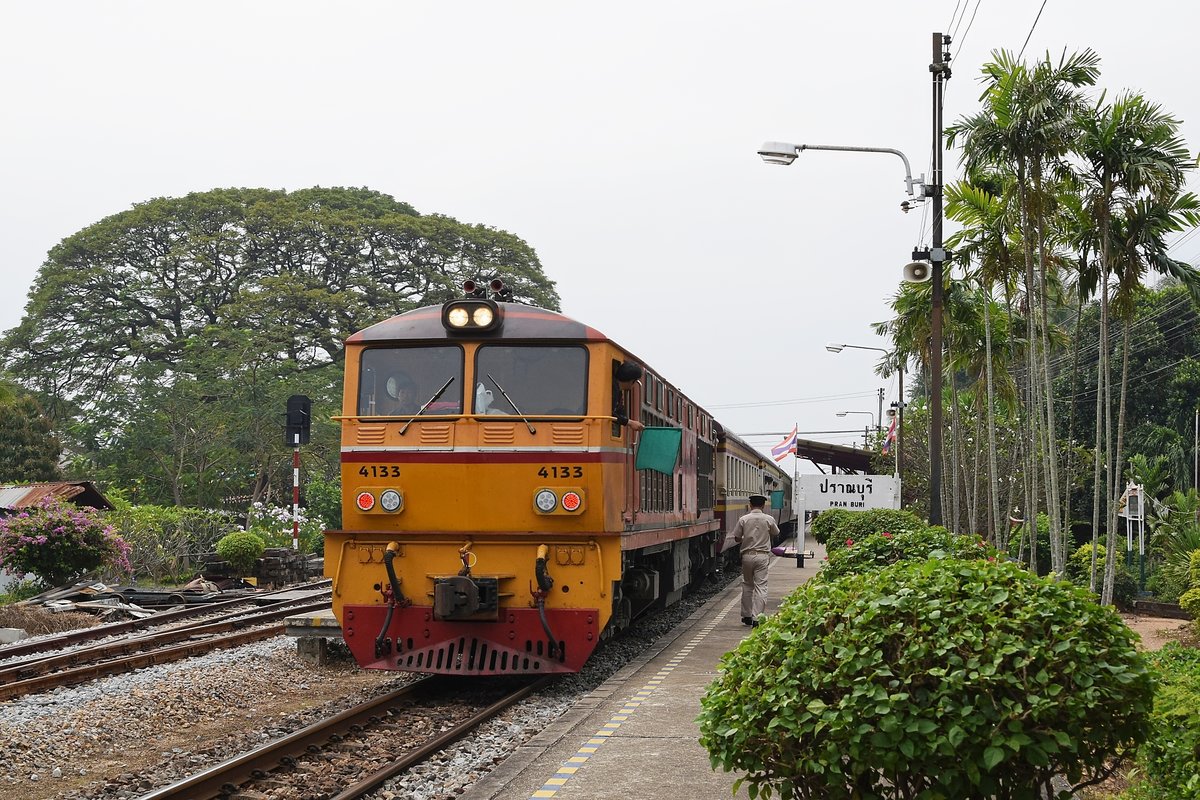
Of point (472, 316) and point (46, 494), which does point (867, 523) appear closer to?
point (472, 316)

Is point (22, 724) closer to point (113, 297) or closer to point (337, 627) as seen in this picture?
point (337, 627)

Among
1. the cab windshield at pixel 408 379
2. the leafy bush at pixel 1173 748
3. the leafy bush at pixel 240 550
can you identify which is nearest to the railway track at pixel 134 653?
the cab windshield at pixel 408 379

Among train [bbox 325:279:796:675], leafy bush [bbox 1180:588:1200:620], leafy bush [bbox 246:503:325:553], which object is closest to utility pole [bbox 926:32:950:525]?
leafy bush [bbox 1180:588:1200:620]

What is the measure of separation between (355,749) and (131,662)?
4.88 meters

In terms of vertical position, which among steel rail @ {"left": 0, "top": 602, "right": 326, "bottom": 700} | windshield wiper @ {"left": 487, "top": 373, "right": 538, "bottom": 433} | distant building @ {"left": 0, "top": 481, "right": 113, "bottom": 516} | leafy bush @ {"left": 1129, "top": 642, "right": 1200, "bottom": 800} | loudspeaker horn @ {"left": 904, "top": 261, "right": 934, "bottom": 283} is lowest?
steel rail @ {"left": 0, "top": 602, "right": 326, "bottom": 700}

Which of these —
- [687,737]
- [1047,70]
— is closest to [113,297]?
[1047,70]

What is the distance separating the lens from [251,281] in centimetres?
4166

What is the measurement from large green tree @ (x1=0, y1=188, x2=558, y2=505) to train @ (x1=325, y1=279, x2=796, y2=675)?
2377cm

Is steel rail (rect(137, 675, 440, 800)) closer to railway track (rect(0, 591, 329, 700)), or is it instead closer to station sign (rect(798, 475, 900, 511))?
railway track (rect(0, 591, 329, 700))

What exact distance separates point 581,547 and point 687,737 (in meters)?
2.69

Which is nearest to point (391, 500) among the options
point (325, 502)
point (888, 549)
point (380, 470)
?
point (380, 470)

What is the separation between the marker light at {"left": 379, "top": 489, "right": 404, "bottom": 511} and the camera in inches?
415

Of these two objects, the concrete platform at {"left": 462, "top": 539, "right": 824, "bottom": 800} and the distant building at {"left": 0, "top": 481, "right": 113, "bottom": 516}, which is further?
the distant building at {"left": 0, "top": 481, "right": 113, "bottom": 516}

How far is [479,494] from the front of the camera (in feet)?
34.4
